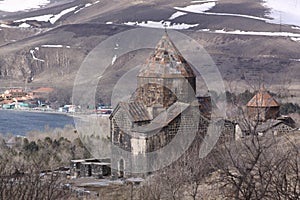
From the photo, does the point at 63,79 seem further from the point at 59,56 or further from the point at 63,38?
the point at 63,38

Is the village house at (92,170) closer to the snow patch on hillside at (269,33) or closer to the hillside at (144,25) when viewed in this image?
the hillside at (144,25)

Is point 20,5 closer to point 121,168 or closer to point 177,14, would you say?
point 177,14

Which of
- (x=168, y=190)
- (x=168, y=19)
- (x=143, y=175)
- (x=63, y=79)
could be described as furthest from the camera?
(x=168, y=19)

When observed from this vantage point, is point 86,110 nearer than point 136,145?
No

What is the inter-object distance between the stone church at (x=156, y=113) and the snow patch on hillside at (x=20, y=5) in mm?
161389

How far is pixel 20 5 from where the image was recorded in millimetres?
187750

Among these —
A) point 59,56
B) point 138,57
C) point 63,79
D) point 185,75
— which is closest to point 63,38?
point 59,56

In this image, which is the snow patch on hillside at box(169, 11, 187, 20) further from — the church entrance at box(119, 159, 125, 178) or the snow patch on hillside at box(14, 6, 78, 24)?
the church entrance at box(119, 159, 125, 178)

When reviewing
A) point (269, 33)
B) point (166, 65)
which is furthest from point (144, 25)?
point (166, 65)

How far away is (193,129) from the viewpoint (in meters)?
22.3

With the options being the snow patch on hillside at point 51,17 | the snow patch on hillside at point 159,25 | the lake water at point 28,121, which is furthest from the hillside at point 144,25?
the lake water at point 28,121

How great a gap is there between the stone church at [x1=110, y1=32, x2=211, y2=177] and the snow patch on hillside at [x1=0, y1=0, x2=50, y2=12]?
161 m

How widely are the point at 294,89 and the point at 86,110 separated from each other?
17.8m

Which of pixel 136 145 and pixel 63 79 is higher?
pixel 136 145
